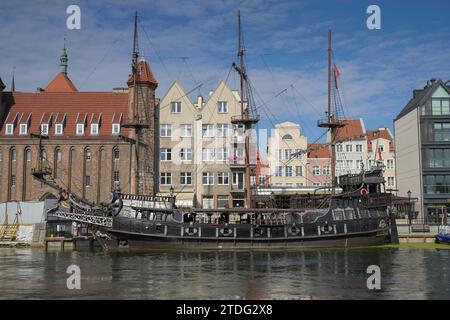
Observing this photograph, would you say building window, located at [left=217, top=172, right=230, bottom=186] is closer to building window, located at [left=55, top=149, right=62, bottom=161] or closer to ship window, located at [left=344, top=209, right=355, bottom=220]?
building window, located at [left=55, top=149, right=62, bottom=161]

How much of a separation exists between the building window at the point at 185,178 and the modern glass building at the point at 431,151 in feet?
98.9

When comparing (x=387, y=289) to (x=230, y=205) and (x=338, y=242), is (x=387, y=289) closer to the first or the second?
(x=338, y=242)

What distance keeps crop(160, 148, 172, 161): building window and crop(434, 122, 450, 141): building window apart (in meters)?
35.4

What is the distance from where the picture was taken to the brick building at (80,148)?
66375 millimetres

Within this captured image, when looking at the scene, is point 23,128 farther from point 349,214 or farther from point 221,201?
point 349,214

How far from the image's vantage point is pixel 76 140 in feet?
221

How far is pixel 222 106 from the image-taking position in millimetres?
68125

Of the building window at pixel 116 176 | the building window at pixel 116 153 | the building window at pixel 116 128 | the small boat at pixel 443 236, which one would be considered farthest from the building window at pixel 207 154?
the small boat at pixel 443 236

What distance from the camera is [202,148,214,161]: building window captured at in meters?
67.3

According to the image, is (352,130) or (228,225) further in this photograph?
(352,130)

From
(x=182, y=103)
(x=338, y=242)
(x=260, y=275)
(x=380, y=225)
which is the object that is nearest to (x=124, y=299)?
(x=260, y=275)

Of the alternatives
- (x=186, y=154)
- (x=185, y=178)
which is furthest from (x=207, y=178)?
(x=186, y=154)

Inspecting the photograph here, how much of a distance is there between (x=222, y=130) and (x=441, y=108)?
29.9m
